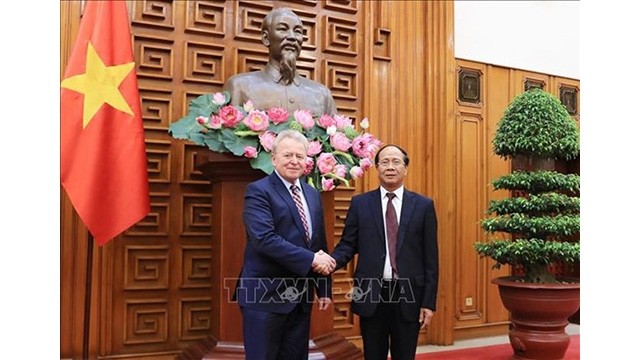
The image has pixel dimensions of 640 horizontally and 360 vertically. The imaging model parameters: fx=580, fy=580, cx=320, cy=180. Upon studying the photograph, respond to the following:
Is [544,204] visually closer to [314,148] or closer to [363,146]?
[363,146]

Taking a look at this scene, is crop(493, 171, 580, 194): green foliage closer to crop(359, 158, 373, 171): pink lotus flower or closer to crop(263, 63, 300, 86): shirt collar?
crop(359, 158, 373, 171): pink lotus flower

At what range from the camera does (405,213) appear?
2484 mm

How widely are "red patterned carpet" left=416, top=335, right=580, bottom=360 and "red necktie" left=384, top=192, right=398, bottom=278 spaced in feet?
5.34

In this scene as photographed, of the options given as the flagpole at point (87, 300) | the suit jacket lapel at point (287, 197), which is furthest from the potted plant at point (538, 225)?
the flagpole at point (87, 300)

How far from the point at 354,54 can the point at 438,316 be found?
202 cm

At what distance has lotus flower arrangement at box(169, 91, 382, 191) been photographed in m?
2.73

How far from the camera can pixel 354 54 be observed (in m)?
4.19

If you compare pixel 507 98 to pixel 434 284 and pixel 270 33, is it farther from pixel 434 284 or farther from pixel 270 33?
pixel 434 284

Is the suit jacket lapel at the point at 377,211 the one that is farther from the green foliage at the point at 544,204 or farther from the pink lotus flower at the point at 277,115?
the green foliage at the point at 544,204

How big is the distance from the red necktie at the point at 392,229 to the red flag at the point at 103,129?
1295mm

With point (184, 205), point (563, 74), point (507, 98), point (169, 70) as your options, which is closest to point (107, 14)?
point (169, 70)

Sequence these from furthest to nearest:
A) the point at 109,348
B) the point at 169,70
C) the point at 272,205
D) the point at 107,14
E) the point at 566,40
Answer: the point at 566,40, the point at 169,70, the point at 109,348, the point at 107,14, the point at 272,205

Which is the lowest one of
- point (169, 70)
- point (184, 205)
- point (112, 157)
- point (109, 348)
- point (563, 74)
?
point (109, 348)

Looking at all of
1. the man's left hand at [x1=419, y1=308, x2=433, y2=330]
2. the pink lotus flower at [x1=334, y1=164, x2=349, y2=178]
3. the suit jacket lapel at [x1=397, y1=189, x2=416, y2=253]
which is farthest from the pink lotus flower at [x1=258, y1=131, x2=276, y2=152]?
the man's left hand at [x1=419, y1=308, x2=433, y2=330]
